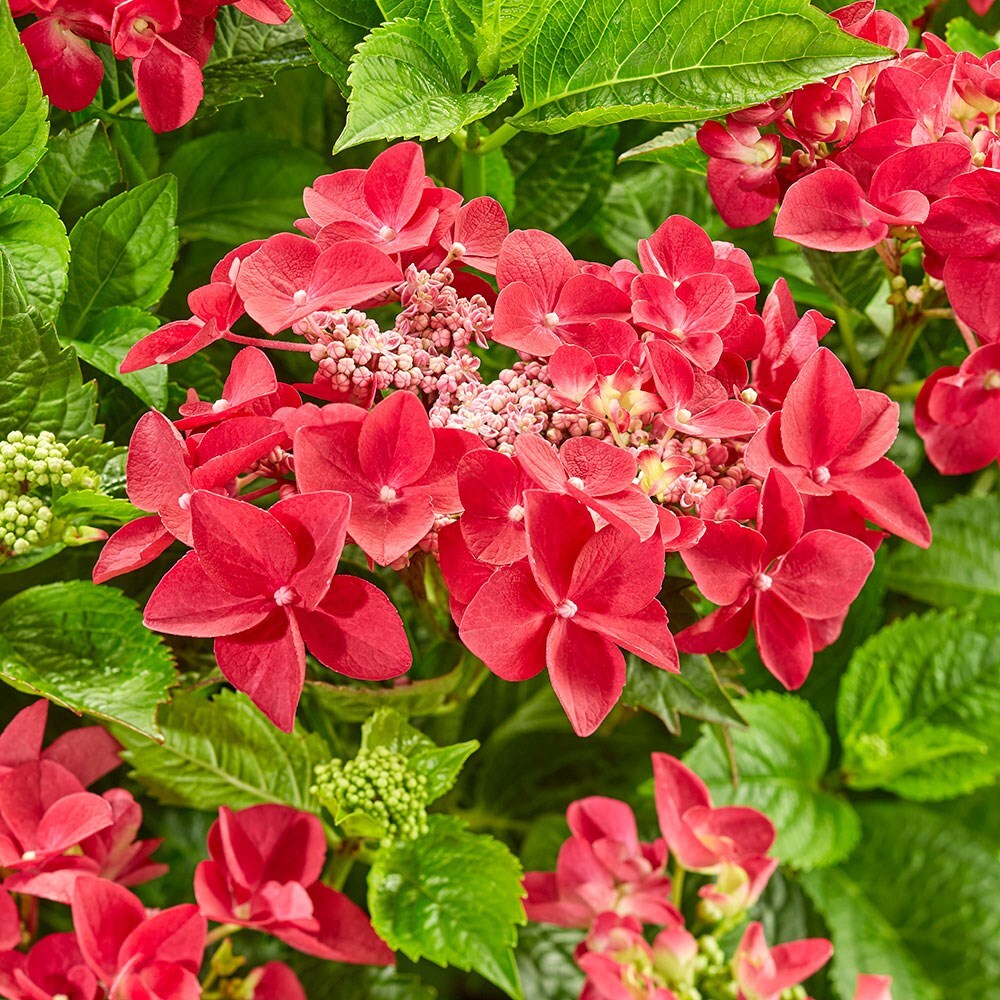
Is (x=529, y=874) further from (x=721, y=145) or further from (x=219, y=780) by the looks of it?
(x=721, y=145)

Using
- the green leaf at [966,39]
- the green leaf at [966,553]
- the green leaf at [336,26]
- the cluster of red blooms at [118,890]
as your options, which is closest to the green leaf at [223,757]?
the cluster of red blooms at [118,890]

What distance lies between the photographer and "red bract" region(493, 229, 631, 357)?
1.61 feet

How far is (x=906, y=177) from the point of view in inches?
20.6

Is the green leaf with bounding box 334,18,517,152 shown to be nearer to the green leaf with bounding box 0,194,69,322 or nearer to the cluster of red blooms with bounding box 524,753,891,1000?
the green leaf with bounding box 0,194,69,322

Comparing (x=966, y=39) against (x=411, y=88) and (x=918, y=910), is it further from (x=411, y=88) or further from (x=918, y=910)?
(x=918, y=910)

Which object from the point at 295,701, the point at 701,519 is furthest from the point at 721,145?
the point at 295,701

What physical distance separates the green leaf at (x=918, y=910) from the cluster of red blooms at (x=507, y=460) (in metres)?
0.38

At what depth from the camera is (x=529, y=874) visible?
2.29 feet

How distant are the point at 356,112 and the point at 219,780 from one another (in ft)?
1.30

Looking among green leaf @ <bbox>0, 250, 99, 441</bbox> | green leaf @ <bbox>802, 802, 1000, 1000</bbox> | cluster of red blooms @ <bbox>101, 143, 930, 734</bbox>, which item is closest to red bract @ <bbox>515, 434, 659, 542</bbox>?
cluster of red blooms @ <bbox>101, 143, 930, 734</bbox>

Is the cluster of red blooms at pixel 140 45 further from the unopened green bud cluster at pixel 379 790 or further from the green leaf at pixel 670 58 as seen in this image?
the unopened green bud cluster at pixel 379 790

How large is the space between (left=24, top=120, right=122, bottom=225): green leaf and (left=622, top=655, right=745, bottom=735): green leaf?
0.42m

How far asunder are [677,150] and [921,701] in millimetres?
496

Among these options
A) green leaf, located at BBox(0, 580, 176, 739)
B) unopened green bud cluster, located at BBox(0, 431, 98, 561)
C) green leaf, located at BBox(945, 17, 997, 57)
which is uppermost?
green leaf, located at BBox(945, 17, 997, 57)
